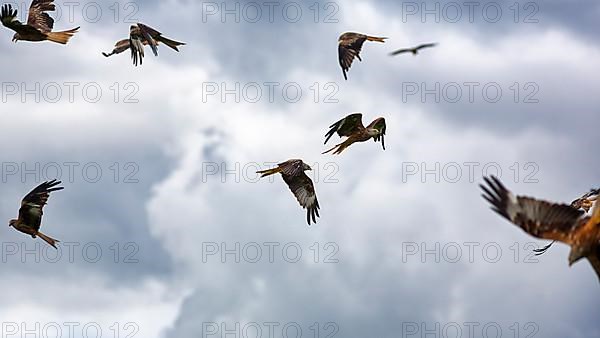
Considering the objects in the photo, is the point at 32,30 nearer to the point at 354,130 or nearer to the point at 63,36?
the point at 63,36

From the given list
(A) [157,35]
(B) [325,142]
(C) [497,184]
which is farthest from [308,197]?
(C) [497,184]

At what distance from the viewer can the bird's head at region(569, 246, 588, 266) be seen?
45.8 ft

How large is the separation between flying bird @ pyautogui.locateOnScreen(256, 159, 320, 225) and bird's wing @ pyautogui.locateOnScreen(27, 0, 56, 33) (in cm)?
557

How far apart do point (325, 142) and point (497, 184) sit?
589 centimetres

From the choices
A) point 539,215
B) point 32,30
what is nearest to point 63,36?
point 32,30

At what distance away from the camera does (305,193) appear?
22547mm

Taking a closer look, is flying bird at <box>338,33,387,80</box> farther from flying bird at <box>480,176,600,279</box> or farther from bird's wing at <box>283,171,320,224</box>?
flying bird at <box>480,176,600,279</box>

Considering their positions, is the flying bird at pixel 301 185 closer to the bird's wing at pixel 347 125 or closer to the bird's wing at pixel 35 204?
the bird's wing at pixel 347 125

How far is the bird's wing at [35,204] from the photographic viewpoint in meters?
22.2

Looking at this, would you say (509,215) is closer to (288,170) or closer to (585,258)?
(585,258)

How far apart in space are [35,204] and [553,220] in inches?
460

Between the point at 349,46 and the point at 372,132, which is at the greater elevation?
the point at 349,46

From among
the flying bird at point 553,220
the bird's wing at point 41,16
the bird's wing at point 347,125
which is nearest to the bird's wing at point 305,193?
the bird's wing at point 347,125

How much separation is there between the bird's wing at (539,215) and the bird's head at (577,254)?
0.65ft
